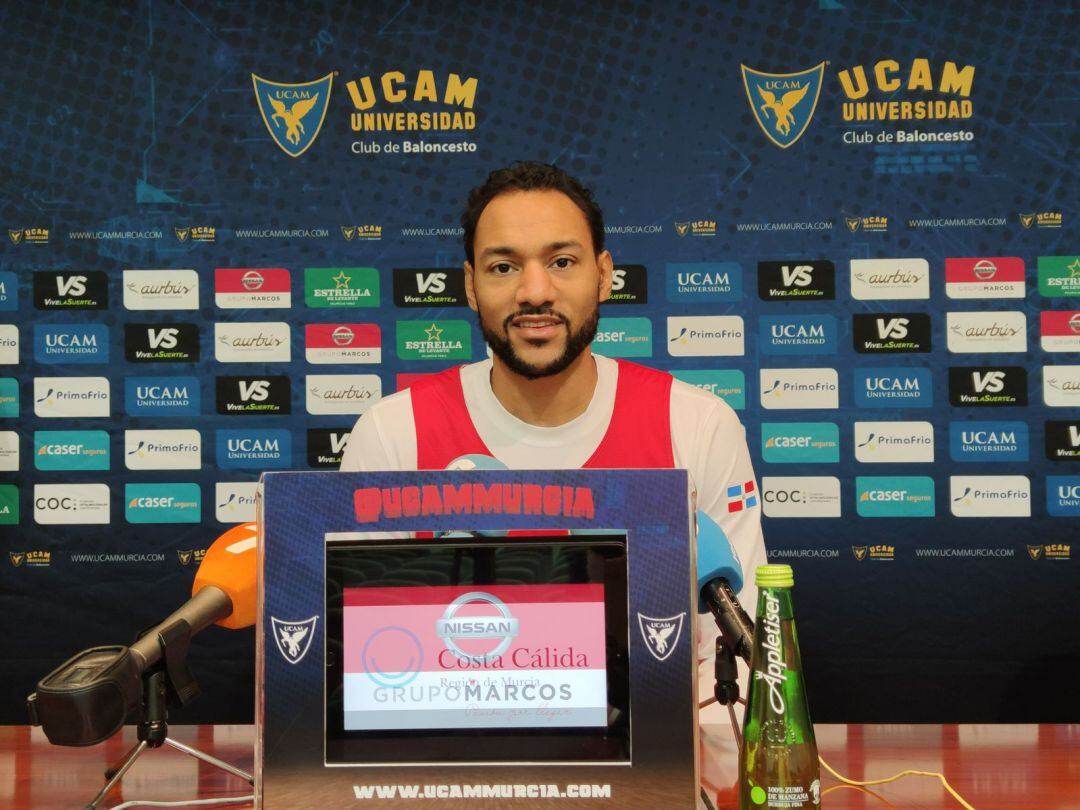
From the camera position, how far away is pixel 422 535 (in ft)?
2.90

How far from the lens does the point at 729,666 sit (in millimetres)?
870

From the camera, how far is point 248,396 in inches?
133

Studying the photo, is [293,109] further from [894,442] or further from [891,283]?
[894,442]

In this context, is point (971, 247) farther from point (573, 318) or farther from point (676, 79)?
point (573, 318)

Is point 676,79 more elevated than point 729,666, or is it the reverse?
point 676,79

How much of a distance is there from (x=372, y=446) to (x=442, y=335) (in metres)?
1.54

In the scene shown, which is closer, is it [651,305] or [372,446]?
[372,446]

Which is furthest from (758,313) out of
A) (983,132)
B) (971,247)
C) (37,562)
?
(37,562)

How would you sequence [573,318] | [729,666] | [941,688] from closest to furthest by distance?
[729,666], [573,318], [941,688]

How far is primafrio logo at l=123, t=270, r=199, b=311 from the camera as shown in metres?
3.40

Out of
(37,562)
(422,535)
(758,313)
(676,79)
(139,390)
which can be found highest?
(676,79)

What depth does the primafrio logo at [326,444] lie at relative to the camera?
11.1 ft

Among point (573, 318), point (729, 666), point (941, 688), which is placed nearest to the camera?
point (729, 666)

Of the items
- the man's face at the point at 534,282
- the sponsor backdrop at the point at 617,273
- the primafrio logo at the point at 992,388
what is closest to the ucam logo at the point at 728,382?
the sponsor backdrop at the point at 617,273
